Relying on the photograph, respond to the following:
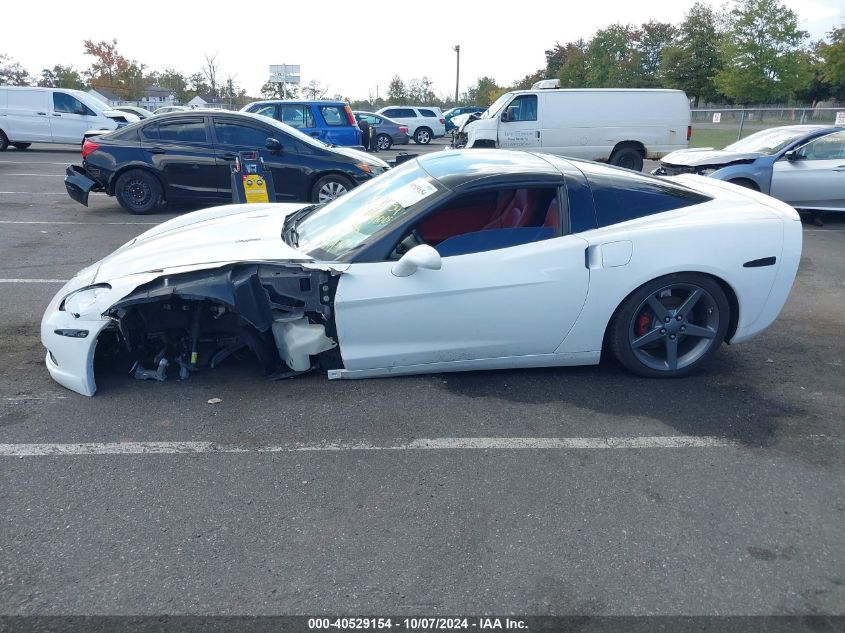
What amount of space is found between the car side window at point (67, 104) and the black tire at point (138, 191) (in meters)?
11.1

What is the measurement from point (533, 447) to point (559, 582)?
1.01m

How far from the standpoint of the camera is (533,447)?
348cm

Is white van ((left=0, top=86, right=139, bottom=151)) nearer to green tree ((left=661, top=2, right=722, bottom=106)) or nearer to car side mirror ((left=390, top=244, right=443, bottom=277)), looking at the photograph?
car side mirror ((left=390, top=244, right=443, bottom=277))

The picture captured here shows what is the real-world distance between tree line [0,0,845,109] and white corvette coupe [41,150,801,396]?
40358mm

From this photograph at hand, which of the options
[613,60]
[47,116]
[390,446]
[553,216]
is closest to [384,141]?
[47,116]

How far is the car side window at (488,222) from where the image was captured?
400cm

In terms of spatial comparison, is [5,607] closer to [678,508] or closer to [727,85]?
[678,508]

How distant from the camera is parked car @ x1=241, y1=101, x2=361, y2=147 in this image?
16.7 meters

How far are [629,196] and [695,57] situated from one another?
4905 cm

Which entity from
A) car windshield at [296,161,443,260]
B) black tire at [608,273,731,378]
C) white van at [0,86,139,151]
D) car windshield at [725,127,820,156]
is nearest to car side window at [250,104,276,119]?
white van at [0,86,139,151]

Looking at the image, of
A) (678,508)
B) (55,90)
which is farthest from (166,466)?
(55,90)

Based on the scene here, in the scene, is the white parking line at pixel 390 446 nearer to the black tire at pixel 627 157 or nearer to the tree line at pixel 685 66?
the black tire at pixel 627 157

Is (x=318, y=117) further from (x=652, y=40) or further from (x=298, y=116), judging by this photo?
(x=652, y=40)

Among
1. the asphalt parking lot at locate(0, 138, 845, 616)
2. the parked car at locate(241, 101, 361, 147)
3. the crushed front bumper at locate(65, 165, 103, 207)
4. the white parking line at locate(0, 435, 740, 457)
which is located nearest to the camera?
the asphalt parking lot at locate(0, 138, 845, 616)
